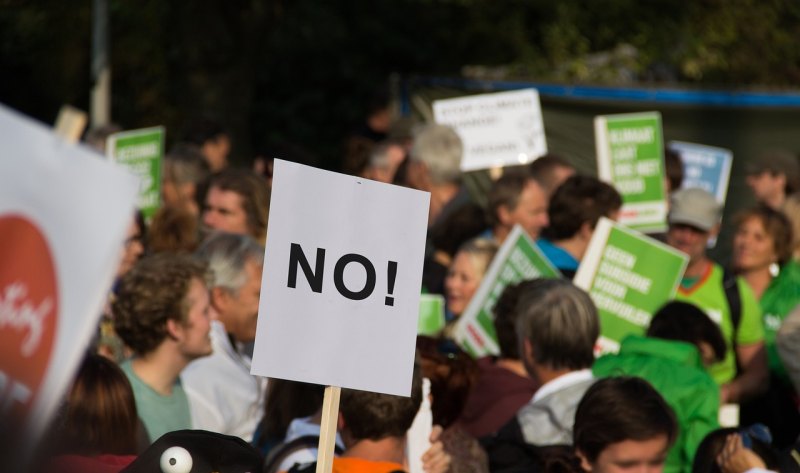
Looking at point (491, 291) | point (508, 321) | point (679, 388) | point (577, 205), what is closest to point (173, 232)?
point (491, 291)

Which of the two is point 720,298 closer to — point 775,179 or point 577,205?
point 577,205

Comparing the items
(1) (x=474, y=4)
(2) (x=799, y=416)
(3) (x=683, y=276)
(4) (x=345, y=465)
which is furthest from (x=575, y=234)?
(1) (x=474, y=4)

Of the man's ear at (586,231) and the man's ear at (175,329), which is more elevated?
the man's ear at (586,231)

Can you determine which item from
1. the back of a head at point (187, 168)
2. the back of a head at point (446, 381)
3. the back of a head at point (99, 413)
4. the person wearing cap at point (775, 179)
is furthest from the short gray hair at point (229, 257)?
the person wearing cap at point (775, 179)

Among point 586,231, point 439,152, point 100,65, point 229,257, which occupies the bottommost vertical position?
point 229,257

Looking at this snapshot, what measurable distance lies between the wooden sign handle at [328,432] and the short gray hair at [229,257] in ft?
6.29

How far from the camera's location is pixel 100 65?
56.2 ft

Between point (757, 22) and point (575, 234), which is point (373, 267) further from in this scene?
point (757, 22)

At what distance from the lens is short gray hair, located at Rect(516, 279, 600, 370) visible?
4.80m

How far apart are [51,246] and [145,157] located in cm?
669

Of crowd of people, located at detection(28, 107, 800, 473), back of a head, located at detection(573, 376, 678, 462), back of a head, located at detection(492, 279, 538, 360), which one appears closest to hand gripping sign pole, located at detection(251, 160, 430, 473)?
crowd of people, located at detection(28, 107, 800, 473)

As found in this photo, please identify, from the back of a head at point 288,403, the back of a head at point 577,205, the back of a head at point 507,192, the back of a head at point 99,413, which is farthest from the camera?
the back of a head at point 507,192

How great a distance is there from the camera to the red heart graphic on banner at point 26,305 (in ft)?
6.37

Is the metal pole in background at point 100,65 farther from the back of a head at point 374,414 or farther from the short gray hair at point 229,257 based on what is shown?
the back of a head at point 374,414
